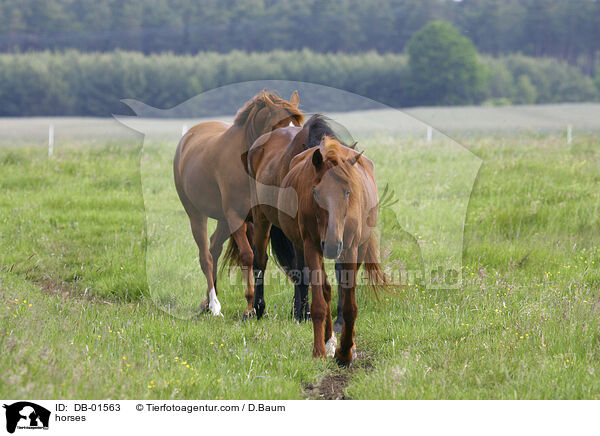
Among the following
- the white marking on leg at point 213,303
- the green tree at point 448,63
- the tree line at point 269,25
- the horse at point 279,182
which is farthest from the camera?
the tree line at point 269,25

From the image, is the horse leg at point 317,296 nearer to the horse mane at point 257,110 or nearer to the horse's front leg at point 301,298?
the horse's front leg at point 301,298

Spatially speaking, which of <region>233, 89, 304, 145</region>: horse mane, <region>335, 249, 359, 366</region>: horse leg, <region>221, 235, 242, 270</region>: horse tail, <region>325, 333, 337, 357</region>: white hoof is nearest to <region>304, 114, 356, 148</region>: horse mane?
<region>233, 89, 304, 145</region>: horse mane

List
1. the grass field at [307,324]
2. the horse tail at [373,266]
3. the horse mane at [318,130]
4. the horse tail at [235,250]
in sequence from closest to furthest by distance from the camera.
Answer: the grass field at [307,324] → the horse mane at [318,130] → the horse tail at [373,266] → the horse tail at [235,250]

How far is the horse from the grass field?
368 millimetres

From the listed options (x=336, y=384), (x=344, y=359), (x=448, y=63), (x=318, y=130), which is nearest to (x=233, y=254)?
Answer: (x=318, y=130)

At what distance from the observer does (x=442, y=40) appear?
5766 cm

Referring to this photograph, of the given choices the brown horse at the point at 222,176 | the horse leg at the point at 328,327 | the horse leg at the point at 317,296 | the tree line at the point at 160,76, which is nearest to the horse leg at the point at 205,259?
the brown horse at the point at 222,176

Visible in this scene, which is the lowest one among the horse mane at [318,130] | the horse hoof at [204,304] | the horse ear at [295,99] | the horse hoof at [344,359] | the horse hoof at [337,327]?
the horse hoof at [204,304]

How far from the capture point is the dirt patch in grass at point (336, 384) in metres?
4.36

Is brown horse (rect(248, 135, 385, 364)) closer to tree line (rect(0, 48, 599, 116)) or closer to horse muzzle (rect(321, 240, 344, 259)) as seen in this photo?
horse muzzle (rect(321, 240, 344, 259))

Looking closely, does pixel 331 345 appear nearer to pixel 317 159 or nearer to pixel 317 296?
pixel 317 296
